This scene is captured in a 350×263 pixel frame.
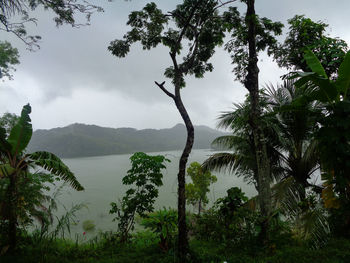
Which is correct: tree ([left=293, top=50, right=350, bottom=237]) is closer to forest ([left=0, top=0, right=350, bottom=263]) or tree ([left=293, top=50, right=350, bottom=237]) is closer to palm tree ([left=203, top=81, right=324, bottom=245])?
forest ([left=0, top=0, right=350, bottom=263])

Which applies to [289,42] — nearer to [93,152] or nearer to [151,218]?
[151,218]

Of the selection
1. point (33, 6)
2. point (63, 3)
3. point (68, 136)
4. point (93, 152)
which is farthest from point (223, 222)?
point (68, 136)

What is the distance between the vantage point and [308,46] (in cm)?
390

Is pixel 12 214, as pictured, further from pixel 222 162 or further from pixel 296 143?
pixel 296 143

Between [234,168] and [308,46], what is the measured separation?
3.54 meters

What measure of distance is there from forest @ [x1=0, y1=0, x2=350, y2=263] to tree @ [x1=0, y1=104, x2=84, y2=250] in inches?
0.7

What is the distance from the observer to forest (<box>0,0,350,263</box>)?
2445mm

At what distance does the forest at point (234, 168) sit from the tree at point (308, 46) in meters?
0.03

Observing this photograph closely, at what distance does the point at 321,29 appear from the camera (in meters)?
4.17

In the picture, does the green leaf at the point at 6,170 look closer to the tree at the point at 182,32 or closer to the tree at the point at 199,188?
the tree at the point at 182,32

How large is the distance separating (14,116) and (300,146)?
41.4 ft

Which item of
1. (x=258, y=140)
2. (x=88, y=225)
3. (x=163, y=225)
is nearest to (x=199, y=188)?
(x=163, y=225)

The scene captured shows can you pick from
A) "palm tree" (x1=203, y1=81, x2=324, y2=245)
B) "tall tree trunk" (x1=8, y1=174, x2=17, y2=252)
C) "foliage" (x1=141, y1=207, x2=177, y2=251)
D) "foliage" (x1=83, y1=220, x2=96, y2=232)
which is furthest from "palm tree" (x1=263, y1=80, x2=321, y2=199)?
"foliage" (x1=83, y1=220, x2=96, y2=232)

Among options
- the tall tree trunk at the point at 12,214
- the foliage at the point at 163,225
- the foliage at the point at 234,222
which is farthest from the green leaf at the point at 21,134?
the foliage at the point at 234,222
